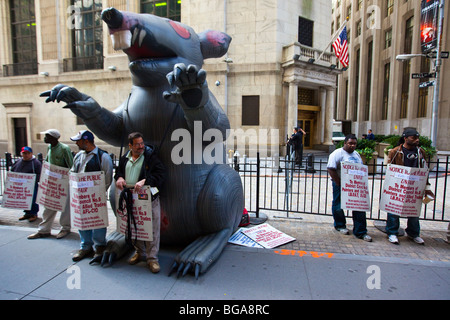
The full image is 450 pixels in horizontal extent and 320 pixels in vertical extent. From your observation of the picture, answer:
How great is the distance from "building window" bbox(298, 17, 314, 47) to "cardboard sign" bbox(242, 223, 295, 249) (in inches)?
584

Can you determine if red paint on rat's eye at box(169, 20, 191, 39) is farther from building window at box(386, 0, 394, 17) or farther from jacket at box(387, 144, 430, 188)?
building window at box(386, 0, 394, 17)

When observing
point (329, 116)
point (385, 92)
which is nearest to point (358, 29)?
point (385, 92)

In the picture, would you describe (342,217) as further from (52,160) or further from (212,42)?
(52,160)

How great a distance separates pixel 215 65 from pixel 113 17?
522 inches

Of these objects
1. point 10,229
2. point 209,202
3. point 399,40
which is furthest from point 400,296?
point 399,40

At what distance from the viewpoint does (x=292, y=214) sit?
5508 millimetres

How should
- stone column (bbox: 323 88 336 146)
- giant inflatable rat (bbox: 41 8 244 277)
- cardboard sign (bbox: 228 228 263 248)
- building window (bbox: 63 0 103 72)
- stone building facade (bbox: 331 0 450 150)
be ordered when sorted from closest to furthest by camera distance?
giant inflatable rat (bbox: 41 8 244 277) → cardboard sign (bbox: 228 228 263 248) → building window (bbox: 63 0 103 72) → stone column (bbox: 323 88 336 146) → stone building facade (bbox: 331 0 450 150)

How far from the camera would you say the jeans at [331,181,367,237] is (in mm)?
4129

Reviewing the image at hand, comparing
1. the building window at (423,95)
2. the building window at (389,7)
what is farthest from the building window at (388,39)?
the building window at (423,95)

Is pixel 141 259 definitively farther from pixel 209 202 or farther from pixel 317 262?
pixel 317 262

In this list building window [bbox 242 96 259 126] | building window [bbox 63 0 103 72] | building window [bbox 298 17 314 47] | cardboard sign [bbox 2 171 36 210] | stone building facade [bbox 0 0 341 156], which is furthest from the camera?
building window [bbox 63 0 103 72]

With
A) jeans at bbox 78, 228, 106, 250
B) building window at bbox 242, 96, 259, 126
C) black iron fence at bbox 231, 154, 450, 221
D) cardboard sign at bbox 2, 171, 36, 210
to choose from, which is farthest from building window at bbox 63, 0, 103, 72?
jeans at bbox 78, 228, 106, 250

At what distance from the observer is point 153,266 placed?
2.92m

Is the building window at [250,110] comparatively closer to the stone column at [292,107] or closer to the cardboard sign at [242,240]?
the stone column at [292,107]
